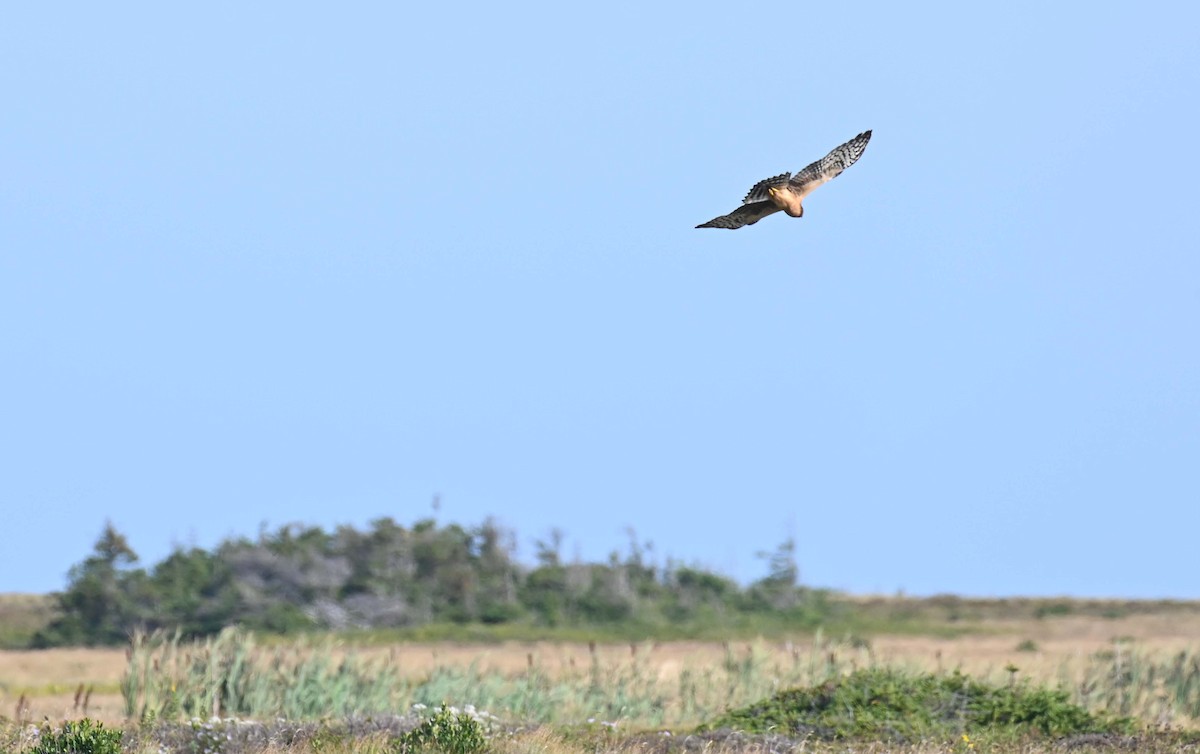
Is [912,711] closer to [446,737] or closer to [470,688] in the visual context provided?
[470,688]

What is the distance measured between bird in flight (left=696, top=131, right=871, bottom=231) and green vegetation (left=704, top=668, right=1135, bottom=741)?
573 cm

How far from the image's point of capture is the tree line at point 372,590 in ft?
156

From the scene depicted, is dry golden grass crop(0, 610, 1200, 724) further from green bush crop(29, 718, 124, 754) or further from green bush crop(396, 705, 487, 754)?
green bush crop(396, 705, 487, 754)


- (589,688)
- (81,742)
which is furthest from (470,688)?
(81,742)

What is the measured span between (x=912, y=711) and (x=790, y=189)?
7043mm

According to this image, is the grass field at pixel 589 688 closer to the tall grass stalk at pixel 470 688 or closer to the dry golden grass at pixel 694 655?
the tall grass stalk at pixel 470 688

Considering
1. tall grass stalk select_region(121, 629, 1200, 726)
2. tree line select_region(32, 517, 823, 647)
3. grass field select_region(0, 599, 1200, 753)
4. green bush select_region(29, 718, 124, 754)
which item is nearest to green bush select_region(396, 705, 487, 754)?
grass field select_region(0, 599, 1200, 753)

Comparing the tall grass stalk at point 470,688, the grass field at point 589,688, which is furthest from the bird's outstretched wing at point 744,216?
the tall grass stalk at point 470,688

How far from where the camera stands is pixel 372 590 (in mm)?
50188

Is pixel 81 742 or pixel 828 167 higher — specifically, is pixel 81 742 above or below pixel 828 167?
below

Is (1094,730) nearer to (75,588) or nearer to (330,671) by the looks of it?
(330,671)

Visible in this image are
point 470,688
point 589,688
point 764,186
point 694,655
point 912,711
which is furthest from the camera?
point 694,655

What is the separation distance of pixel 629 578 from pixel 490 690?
120 feet

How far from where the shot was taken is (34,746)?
1359cm
